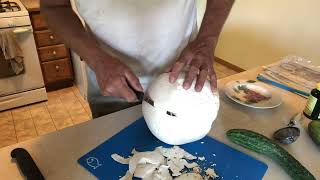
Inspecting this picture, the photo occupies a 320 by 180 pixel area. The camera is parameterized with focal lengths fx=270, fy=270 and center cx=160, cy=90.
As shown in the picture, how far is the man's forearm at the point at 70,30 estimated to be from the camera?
697 millimetres

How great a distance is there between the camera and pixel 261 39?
7.85 ft

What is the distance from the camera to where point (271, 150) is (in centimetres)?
62

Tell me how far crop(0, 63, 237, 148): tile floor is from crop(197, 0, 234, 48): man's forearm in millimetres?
1353

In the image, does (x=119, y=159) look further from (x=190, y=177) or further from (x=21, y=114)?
(x=21, y=114)

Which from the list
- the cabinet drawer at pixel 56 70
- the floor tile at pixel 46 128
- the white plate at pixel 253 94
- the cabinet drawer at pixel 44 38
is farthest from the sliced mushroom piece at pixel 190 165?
the cabinet drawer at pixel 56 70

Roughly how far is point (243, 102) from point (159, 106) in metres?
0.33

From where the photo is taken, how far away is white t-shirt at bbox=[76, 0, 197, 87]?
32.0 inches

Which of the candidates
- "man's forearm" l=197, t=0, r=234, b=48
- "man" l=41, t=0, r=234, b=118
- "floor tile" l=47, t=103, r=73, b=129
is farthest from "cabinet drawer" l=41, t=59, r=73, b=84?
"man's forearm" l=197, t=0, r=234, b=48

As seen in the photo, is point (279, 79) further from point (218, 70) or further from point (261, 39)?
point (218, 70)

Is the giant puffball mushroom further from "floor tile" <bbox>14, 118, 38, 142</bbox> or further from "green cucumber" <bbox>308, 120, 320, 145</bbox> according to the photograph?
"floor tile" <bbox>14, 118, 38, 142</bbox>

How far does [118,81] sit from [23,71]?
1657 millimetres

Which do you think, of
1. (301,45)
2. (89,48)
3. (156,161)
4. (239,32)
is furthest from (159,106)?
(239,32)

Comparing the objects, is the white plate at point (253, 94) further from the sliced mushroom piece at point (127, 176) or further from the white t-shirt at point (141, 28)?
the sliced mushroom piece at point (127, 176)

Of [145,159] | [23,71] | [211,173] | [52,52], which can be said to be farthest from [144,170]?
[52,52]
